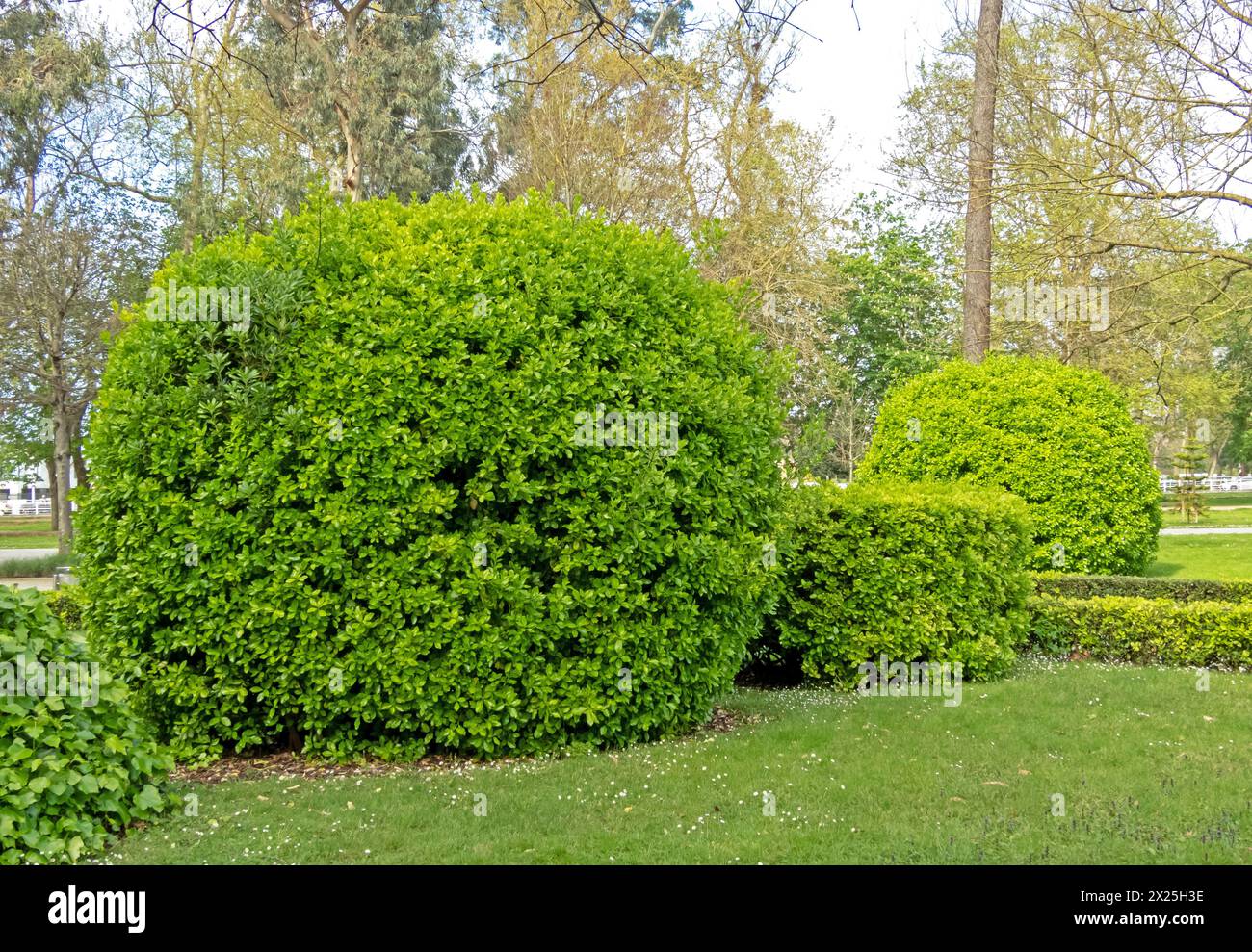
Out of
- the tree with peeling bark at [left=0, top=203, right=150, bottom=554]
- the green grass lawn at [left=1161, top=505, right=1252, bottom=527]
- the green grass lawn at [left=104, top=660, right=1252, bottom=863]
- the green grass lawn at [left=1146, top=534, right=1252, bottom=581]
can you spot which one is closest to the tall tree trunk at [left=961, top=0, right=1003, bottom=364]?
the green grass lawn at [left=1146, top=534, right=1252, bottom=581]

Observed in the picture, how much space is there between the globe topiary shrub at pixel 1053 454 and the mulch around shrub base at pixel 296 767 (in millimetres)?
9574

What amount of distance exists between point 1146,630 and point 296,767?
8.71 m

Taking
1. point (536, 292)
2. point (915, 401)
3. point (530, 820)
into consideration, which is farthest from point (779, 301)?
point (530, 820)

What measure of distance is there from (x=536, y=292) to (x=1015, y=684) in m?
5.62

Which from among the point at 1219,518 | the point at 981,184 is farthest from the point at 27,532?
the point at 1219,518

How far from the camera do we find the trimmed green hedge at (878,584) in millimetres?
8555

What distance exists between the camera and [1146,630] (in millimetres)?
10352

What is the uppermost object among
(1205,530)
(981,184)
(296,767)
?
(981,184)

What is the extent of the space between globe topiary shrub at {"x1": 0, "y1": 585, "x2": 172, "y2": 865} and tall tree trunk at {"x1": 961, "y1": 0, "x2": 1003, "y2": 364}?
1172cm

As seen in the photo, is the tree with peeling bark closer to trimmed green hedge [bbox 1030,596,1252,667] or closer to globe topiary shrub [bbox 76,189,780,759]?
globe topiary shrub [bbox 76,189,780,759]

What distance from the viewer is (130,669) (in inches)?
235

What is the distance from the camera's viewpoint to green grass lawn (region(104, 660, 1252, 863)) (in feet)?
15.0

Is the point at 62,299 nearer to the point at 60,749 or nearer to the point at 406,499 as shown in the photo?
the point at 406,499

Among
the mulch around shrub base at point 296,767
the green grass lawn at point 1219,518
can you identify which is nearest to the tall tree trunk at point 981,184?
the mulch around shrub base at point 296,767
